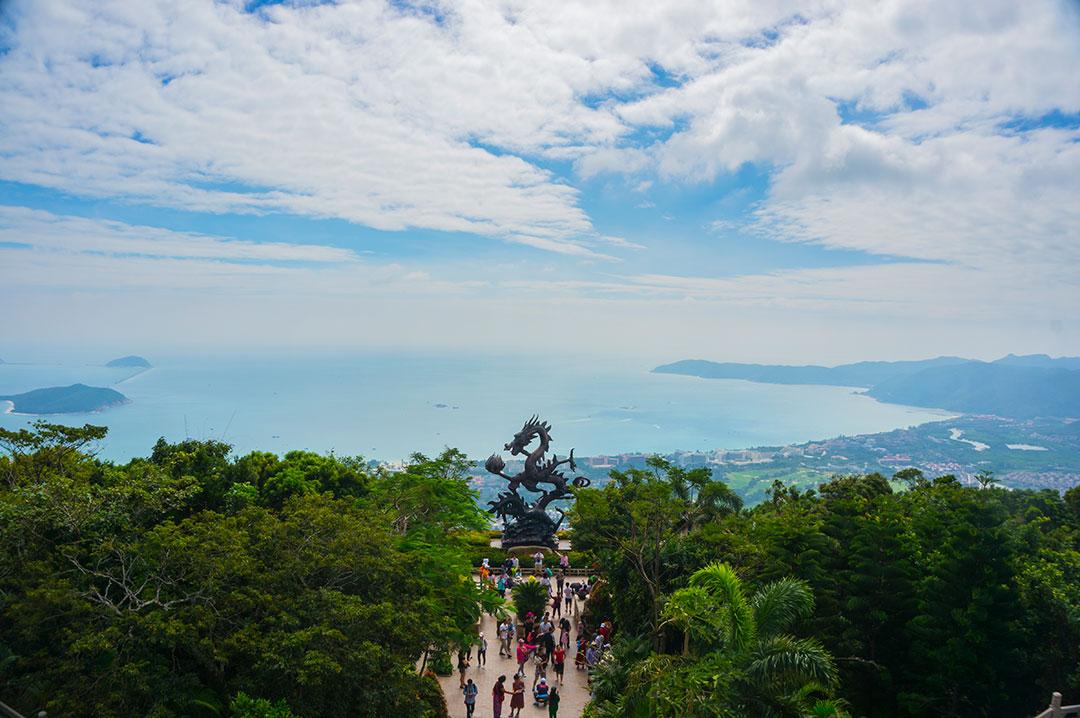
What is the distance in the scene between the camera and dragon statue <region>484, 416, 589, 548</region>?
2509cm

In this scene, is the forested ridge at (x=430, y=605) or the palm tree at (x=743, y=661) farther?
the forested ridge at (x=430, y=605)

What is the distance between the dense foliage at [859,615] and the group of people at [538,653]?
1.41 meters

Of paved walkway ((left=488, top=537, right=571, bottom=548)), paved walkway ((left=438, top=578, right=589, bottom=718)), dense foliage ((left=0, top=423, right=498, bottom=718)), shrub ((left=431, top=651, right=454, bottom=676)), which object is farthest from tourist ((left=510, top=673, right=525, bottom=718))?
paved walkway ((left=488, top=537, right=571, bottom=548))

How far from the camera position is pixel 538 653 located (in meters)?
14.6

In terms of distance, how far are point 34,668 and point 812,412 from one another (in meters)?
180

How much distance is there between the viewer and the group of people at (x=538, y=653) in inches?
484

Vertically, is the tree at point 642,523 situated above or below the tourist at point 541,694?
above

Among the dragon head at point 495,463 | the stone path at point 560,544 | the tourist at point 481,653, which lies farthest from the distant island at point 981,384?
the tourist at point 481,653

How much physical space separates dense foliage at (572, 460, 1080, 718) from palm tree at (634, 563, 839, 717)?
0.02 metres

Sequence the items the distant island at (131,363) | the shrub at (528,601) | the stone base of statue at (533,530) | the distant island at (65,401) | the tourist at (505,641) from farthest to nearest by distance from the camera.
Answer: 1. the distant island at (131,363)
2. the distant island at (65,401)
3. the stone base of statue at (533,530)
4. the shrub at (528,601)
5. the tourist at (505,641)

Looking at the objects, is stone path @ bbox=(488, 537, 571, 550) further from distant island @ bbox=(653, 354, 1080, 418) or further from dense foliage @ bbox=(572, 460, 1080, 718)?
distant island @ bbox=(653, 354, 1080, 418)

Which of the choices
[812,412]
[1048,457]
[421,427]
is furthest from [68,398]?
[812,412]

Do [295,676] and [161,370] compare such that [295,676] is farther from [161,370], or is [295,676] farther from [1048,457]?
[161,370]

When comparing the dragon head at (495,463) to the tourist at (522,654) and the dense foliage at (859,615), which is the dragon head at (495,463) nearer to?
the tourist at (522,654)
